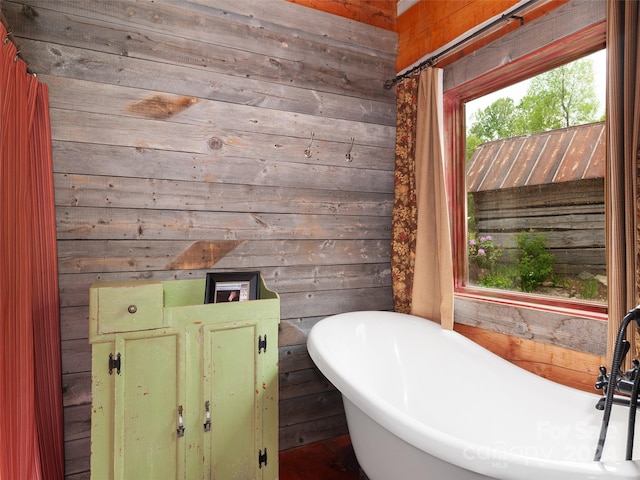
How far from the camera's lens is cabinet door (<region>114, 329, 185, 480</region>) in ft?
4.93

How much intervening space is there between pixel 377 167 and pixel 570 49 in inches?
45.4

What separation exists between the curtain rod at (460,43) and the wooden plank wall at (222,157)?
11cm

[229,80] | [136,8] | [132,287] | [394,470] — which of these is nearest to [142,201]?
[132,287]

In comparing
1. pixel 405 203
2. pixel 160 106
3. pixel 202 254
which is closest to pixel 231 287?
pixel 202 254

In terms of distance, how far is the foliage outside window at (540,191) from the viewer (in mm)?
1738

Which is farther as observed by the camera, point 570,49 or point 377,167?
point 377,167

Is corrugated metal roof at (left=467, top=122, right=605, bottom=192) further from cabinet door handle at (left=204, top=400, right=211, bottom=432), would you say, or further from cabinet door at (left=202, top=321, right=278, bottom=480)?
cabinet door handle at (left=204, top=400, right=211, bottom=432)

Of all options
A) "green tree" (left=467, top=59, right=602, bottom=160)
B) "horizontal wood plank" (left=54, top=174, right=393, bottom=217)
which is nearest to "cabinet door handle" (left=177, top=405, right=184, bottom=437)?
"horizontal wood plank" (left=54, top=174, right=393, bottom=217)

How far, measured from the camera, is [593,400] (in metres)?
1.36

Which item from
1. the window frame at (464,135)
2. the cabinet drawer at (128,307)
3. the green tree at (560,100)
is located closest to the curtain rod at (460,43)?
the window frame at (464,135)

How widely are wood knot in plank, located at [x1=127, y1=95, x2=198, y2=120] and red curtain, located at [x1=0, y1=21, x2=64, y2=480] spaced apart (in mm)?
370

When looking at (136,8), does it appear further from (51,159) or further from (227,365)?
(227,365)

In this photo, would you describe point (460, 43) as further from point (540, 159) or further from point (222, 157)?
point (222, 157)

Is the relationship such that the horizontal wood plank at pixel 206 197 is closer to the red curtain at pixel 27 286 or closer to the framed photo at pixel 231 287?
the red curtain at pixel 27 286
